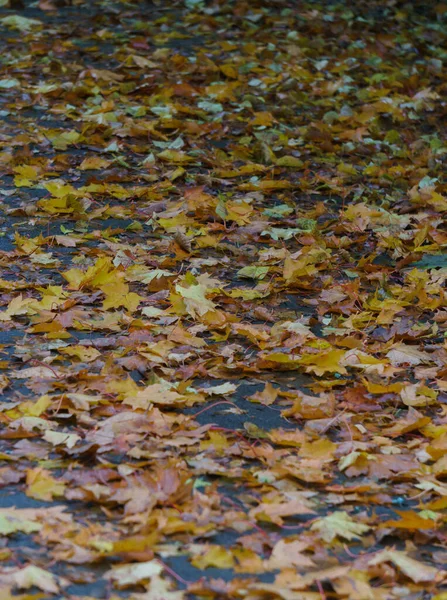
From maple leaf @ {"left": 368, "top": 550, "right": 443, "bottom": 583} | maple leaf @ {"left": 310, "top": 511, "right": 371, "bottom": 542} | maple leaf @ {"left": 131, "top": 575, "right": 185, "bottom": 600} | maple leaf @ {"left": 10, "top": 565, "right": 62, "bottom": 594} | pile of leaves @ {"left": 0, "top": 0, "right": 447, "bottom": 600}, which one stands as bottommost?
pile of leaves @ {"left": 0, "top": 0, "right": 447, "bottom": 600}

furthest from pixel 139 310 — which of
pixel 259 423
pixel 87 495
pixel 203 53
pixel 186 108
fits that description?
pixel 203 53

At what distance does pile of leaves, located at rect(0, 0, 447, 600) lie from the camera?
2.42 metres

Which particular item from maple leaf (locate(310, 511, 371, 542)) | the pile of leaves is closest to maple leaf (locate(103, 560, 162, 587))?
the pile of leaves

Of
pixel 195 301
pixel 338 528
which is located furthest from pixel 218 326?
pixel 338 528

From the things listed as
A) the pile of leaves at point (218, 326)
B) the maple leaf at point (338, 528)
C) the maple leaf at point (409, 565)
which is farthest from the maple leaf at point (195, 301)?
the maple leaf at point (409, 565)

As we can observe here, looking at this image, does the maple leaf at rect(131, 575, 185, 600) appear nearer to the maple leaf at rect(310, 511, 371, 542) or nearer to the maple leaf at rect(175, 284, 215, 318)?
the maple leaf at rect(310, 511, 371, 542)

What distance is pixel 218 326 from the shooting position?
145 inches

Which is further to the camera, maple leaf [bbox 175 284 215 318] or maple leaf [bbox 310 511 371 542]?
maple leaf [bbox 175 284 215 318]

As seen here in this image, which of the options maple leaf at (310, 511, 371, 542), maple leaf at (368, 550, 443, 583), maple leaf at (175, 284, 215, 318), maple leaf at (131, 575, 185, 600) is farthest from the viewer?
maple leaf at (175, 284, 215, 318)

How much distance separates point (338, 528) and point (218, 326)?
1.32m

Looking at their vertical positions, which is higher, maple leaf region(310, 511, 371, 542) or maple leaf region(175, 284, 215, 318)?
maple leaf region(310, 511, 371, 542)

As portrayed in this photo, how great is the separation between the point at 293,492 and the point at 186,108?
421 cm

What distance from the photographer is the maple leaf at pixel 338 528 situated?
249 cm

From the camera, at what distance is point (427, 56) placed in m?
8.42
